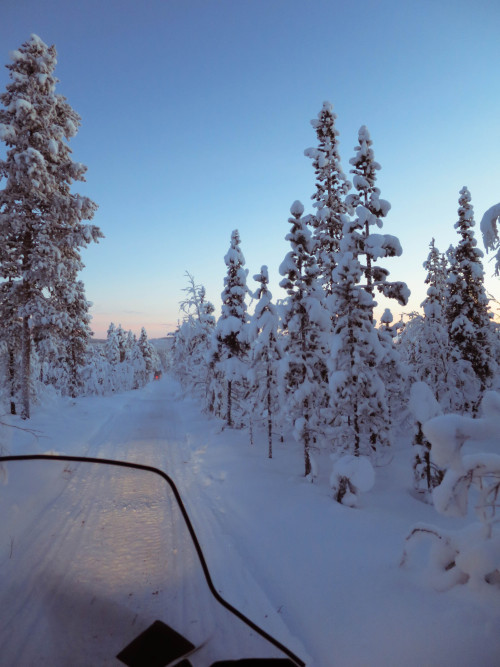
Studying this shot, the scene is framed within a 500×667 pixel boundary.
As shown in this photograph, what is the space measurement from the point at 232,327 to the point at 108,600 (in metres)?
21.5

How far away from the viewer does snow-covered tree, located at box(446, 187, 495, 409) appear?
23.7 m

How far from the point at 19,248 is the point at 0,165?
3847 millimetres

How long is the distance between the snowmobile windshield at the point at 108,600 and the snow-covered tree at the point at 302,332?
8701 mm

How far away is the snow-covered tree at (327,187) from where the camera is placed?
2083cm

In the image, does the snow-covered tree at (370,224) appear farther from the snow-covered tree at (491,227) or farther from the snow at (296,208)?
the snow-covered tree at (491,227)

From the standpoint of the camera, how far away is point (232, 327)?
76.9 ft

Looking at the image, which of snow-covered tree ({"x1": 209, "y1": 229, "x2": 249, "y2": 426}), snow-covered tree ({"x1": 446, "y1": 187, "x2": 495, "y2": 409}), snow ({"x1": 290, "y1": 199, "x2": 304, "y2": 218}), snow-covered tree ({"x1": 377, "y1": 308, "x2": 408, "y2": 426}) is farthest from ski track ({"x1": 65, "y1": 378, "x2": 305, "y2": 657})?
snow-covered tree ({"x1": 446, "y1": 187, "x2": 495, "y2": 409})

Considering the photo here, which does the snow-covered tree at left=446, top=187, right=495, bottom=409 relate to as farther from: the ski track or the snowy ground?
the ski track

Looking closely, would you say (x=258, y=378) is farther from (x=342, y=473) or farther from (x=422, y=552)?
(x=422, y=552)

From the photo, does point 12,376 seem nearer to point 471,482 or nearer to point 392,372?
point 392,372

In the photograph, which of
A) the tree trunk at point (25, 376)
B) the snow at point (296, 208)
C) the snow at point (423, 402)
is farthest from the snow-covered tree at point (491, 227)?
the tree trunk at point (25, 376)

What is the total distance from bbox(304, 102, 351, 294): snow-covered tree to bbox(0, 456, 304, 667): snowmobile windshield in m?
18.1

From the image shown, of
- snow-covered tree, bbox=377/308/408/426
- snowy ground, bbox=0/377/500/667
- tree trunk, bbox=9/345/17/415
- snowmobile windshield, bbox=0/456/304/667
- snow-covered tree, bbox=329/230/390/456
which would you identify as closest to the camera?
snowmobile windshield, bbox=0/456/304/667

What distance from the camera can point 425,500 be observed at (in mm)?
12922
